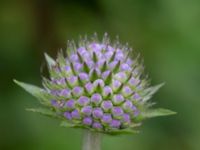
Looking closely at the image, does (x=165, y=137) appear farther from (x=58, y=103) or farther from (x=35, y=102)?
(x=58, y=103)

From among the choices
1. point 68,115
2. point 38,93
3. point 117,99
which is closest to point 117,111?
point 117,99

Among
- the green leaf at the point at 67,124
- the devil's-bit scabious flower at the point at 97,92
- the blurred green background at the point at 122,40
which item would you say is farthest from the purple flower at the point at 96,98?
the blurred green background at the point at 122,40

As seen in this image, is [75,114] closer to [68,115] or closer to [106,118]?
[68,115]

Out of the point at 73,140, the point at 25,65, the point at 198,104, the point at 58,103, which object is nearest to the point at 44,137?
the point at 73,140

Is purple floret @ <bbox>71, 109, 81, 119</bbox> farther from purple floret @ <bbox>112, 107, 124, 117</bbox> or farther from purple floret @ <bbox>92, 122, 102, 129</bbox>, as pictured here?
purple floret @ <bbox>112, 107, 124, 117</bbox>

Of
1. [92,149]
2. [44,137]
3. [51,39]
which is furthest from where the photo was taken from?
[51,39]

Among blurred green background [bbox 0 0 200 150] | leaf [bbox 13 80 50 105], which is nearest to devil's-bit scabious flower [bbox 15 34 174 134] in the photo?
leaf [bbox 13 80 50 105]
